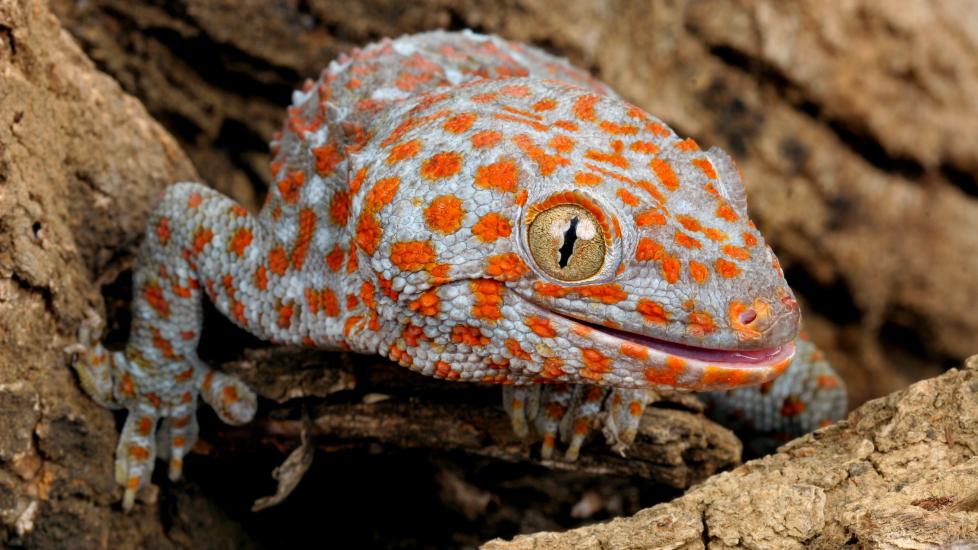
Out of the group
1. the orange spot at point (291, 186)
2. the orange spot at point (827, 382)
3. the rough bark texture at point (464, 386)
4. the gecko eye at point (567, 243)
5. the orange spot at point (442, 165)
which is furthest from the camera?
the orange spot at point (827, 382)

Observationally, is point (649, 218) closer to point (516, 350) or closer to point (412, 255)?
point (516, 350)

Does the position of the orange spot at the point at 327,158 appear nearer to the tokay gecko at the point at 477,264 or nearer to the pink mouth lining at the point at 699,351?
the tokay gecko at the point at 477,264

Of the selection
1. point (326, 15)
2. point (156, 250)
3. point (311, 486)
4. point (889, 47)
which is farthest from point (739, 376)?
point (889, 47)

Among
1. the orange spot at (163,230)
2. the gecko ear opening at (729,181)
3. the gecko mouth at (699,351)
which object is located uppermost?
the gecko ear opening at (729,181)

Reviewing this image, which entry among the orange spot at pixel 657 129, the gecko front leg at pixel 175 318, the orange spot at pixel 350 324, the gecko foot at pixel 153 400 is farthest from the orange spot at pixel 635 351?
the gecko foot at pixel 153 400

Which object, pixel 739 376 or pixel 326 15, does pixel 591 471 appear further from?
pixel 326 15

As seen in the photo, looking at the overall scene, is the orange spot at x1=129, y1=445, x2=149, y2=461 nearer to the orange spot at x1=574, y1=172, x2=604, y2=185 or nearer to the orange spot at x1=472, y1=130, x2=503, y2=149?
the orange spot at x1=472, y1=130, x2=503, y2=149

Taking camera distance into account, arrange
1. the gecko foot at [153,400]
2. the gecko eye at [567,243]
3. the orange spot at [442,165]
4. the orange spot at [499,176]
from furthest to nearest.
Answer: the gecko foot at [153,400], the orange spot at [442,165], the orange spot at [499,176], the gecko eye at [567,243]
